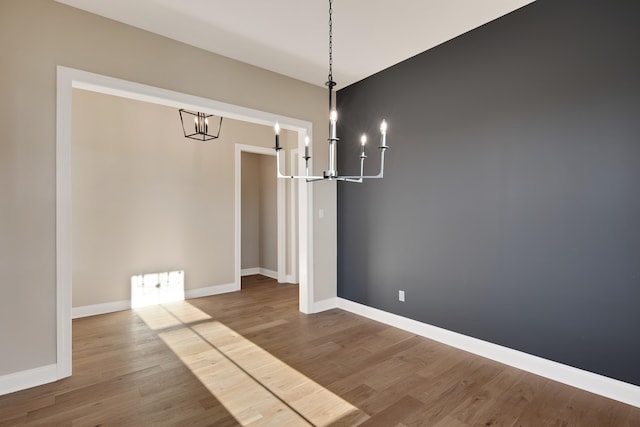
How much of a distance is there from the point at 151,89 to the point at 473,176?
3135mm

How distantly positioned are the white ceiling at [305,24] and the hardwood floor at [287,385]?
3.02 m

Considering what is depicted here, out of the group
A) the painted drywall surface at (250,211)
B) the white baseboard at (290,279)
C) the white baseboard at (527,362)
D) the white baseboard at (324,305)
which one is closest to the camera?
the white baseboard at (527,362)

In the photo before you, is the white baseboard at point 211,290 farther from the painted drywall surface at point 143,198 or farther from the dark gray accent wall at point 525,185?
the dark gray accent wall at point 525,185

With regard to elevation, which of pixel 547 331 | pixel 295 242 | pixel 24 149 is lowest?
pixel 547 331

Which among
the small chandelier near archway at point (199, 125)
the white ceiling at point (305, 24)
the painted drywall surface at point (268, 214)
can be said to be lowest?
the painted drywall surface at point (268, 214)

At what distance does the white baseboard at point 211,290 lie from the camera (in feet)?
15.7

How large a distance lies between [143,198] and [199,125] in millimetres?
1315

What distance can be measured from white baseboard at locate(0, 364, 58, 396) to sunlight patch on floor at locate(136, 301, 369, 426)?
0.91 m

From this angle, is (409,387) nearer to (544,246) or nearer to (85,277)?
(544,246)

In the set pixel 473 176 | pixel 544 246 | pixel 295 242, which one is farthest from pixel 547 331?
pixel 295 242

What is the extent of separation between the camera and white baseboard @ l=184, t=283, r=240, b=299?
4.79 meters

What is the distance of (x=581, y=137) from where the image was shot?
2.39 meters

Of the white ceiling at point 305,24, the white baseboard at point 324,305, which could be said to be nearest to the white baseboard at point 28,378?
the white baseboard at point 324,305

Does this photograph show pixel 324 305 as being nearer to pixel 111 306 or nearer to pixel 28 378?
pixel 111 306
